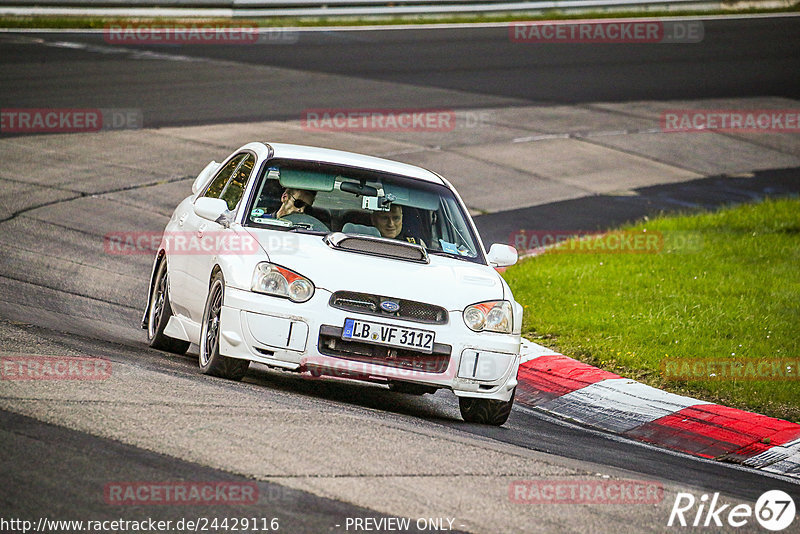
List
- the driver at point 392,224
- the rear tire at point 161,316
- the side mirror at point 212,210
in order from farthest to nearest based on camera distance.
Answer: the rear tire at point 161,316, the driver at point 392,224, the side mirror at point 212,210

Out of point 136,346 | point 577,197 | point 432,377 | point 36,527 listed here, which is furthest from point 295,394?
point 577,197

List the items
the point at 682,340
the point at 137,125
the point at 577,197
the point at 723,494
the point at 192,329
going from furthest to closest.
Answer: the point at 137,125 → the point at 577,197 → the point at 682,340 → the point at 192,329 → the point at 723,494

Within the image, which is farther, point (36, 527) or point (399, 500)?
point (399, 500)

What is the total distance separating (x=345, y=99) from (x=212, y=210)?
1421 cm

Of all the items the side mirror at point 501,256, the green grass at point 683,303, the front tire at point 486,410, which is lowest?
the green grass at point 683,303

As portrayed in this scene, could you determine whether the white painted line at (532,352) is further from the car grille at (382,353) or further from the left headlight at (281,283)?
the left headlight at (281,283)

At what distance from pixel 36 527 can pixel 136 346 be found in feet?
15.4

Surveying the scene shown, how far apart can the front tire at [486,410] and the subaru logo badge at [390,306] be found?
954mm

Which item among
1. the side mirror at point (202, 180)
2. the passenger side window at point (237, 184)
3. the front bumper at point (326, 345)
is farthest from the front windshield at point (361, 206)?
the side mirror at point (202, 180)

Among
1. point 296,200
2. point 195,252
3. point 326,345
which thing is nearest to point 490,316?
point 326,345

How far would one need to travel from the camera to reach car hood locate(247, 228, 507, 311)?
769cm

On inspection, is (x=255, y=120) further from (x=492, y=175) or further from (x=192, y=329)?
(x=192, y=329)

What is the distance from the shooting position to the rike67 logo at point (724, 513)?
19.3 feet

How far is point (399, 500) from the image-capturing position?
5625 millimetres
